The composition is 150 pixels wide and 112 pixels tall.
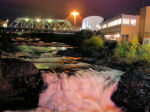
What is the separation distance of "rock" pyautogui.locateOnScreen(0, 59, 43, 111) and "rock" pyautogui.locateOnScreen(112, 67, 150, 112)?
211 inches

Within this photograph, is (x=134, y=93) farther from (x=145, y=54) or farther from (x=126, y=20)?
(x=126, y=20)

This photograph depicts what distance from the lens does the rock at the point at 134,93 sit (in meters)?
9.16

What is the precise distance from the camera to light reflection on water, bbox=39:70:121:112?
8.99m

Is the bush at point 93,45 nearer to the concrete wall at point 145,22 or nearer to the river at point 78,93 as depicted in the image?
the river at point 78,93

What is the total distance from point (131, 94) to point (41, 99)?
230 inches

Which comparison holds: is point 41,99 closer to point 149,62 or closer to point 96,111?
point 96,111

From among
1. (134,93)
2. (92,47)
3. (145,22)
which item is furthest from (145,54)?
(145,22)

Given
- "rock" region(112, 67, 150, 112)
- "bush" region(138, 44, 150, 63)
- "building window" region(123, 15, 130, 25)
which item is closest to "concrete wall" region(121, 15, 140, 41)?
"building window" region(123, 15, 130, 25)

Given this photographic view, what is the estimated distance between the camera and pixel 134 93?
9.67 metres

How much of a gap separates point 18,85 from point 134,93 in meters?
7.41

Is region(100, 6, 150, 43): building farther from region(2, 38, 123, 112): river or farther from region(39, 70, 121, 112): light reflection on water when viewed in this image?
region(39, 70, 121, 112): light reflection on water

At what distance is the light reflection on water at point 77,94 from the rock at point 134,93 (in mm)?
502

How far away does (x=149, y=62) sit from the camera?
14.2 m

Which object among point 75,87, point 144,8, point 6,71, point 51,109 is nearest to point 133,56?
point 75,87
